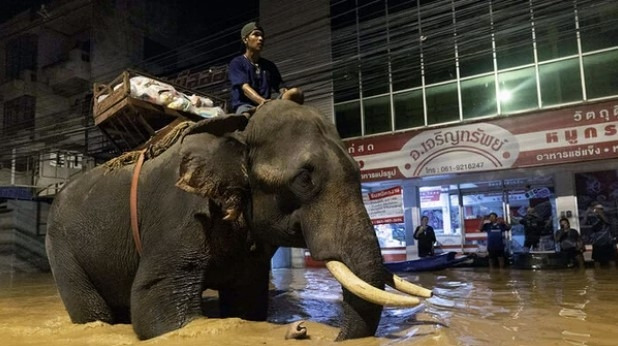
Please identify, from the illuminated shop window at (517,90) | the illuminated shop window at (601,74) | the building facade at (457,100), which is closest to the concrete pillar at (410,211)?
the building facade at (457,100)

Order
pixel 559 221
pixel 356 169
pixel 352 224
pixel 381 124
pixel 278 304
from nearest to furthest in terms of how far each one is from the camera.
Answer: pixel 352 224 → pixel 356 169 → pixel 278 304 → pixel 559 221 → pixel 381 124

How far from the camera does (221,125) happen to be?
3475 millimetres

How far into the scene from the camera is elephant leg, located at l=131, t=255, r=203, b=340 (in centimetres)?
319

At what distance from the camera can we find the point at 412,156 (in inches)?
579

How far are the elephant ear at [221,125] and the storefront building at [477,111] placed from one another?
32.9 feet

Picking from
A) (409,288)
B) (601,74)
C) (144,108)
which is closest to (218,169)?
(409,288)

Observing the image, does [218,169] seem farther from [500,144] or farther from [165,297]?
[500,144]

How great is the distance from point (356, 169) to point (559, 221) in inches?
459

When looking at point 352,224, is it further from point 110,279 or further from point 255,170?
point 110,279

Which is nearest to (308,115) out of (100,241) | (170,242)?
(170,242)

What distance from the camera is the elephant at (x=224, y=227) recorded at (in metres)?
2.86

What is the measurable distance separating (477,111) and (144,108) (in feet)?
36.0

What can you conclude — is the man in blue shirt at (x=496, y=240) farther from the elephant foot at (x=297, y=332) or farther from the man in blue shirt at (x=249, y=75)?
the elephant foot at (x=297, y=332)

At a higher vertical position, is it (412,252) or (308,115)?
(308,115)
